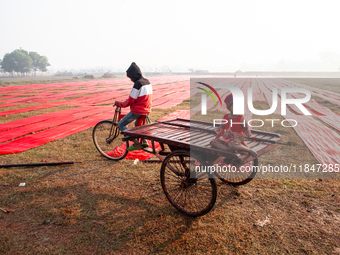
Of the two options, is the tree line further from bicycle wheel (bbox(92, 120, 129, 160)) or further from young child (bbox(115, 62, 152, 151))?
young child (bbox(115, 62, 152, 151))

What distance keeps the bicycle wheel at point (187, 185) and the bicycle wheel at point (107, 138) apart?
7.17ft

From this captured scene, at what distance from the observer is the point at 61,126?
29.3 ft

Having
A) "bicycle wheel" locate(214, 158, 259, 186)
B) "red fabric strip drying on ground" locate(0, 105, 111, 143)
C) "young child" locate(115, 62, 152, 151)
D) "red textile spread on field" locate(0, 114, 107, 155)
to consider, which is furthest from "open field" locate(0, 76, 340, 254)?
"red fabric strip drying on ground" locate(0, 105, 111, 143)

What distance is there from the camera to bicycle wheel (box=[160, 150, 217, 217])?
3426 millimetres

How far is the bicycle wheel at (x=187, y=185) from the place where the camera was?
135 inches

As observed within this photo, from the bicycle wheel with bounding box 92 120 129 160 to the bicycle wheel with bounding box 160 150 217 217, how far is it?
2186 millimetres

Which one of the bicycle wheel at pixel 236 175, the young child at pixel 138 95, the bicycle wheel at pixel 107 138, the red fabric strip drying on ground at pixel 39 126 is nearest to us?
the bicycle wheel at pixel 236 175

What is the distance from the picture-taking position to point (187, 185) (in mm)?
3561

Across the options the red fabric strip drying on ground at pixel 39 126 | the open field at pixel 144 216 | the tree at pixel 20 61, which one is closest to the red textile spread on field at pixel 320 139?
the open field at pixel 144 216

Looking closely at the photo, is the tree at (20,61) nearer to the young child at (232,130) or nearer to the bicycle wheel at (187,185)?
the bicycle wheel at (187,185)

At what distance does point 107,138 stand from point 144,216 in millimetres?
2669

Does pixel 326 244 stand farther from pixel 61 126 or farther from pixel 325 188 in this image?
pixel 61 126

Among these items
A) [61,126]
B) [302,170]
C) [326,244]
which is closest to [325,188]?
[302,170]

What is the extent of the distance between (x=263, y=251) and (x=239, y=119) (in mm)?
1761
